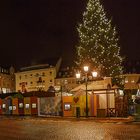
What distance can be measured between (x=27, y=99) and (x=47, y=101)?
15.8 feet

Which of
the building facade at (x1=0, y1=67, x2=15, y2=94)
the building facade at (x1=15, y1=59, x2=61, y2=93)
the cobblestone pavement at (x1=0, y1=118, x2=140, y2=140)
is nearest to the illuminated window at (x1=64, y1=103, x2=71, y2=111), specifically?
the cobblestone pavement at (x1=0, y1=118, x2=140, y2=140)

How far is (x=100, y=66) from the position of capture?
53.5m

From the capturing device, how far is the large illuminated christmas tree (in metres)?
53.9

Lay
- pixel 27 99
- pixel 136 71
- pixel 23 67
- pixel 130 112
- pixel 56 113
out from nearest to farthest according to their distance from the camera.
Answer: pixel 130 112 → pixel 56 113 → pixel 27 99 → pixel 136 71 → pixel 23 67

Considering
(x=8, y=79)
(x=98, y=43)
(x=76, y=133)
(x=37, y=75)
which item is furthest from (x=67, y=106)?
(x=8, y=79)

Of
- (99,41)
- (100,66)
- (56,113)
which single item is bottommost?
(56,113)

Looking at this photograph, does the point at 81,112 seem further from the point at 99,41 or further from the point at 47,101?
the point at 99,41

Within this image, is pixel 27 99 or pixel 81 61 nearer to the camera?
pixel 27 99

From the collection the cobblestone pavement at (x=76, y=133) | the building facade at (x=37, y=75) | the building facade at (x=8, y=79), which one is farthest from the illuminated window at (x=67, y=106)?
the building facade at (x=8, y=79)

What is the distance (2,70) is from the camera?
130m

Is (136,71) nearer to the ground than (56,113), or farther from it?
farther from it

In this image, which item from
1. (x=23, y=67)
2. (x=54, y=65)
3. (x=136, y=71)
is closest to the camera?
(x=136, y=71)

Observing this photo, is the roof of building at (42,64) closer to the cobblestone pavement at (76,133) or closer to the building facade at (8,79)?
the building facade at (8,79)

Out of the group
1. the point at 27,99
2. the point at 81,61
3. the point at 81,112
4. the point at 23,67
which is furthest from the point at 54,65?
the point at 81,112
